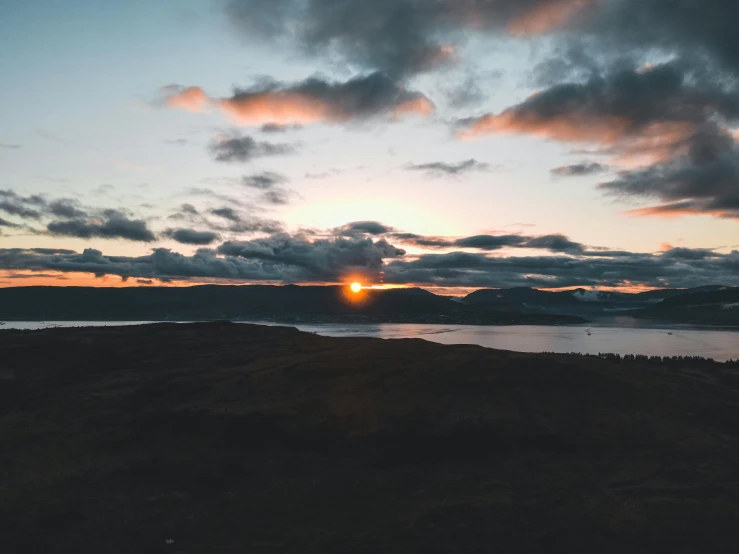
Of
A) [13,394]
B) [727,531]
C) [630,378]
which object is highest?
[630,378]

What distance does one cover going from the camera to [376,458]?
77.3 feet

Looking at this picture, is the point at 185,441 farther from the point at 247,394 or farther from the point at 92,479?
the point at 247,394

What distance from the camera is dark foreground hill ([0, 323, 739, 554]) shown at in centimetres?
1630

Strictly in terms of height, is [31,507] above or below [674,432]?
below

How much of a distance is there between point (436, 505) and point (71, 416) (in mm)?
24780

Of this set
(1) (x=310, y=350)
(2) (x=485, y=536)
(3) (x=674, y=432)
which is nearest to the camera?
(2) (x=485, y=536)

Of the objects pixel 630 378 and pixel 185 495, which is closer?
pixel 185 495

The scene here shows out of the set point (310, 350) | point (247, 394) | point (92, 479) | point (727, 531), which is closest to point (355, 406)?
point (247, 394)

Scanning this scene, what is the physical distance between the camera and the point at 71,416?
1220 inches

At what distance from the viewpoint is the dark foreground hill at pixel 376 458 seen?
16297mm

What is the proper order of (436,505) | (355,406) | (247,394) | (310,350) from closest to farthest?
(436,505) → (355,406) → (247,394) → (310,350)

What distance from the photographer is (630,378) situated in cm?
3562

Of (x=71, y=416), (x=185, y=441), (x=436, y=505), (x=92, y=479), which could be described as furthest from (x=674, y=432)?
(x=71, y=416)

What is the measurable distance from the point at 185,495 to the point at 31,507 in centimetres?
561
